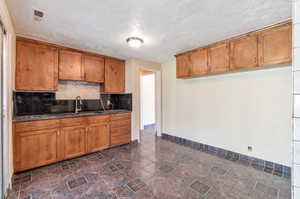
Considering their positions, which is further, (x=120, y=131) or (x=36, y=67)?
(x=120, y=131)

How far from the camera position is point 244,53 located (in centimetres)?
241

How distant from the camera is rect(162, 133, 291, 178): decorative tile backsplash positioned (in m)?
2.26

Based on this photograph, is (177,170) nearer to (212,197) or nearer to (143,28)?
(212,197)

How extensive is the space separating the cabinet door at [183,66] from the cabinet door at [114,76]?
63.2 inches

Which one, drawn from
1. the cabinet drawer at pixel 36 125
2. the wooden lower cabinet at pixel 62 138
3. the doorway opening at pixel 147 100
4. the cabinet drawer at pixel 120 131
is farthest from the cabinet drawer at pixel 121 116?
the doorway opening at pixel 147 100

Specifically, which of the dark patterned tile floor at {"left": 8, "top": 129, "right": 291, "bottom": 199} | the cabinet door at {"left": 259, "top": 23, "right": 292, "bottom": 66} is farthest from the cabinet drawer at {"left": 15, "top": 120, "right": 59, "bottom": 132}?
the cabinet door at {"left": 259, "top": 23, "right": 292, "bottom": 66}

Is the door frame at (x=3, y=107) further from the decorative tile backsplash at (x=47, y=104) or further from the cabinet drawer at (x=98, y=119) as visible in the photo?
the cabinet drawer at (x=98, y=119)

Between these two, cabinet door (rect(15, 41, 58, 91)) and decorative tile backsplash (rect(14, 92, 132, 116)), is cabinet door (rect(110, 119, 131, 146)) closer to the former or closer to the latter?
decorative tile backsplash (rect(14, 92, 132, 116))

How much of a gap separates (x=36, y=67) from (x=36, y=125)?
3.69 feet

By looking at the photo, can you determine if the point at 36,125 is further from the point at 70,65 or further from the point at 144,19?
the point at 144,19

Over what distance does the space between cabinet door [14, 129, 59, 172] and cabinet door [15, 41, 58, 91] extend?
0.88 meters

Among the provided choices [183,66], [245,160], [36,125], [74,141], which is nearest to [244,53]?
[183,66]

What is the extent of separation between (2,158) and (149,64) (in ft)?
11.7

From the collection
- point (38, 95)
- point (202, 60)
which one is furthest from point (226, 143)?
point (38, 95)
